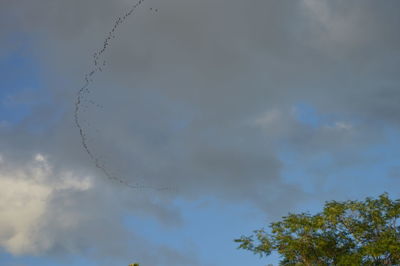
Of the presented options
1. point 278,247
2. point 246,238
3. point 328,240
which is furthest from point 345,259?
point 246,238

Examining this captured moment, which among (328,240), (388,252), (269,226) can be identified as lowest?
(388,252)

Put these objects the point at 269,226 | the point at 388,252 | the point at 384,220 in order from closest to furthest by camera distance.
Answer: the point at 388,252, the point at 384,220, the point at 269,226

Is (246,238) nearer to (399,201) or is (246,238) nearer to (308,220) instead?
(308,220)

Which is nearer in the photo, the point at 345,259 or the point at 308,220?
the point at 345,259

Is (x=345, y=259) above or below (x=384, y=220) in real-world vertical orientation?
below

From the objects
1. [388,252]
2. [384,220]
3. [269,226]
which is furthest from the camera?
[269,226]

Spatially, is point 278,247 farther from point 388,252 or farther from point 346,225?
point 388,252

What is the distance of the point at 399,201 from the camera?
50.9m

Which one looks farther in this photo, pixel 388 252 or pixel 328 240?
pixel 328 240

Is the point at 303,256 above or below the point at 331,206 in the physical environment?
below

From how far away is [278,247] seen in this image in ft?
172

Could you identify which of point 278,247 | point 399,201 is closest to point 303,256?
point 278,247

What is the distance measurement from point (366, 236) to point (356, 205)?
3.23 m

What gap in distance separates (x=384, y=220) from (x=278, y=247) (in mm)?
10966
